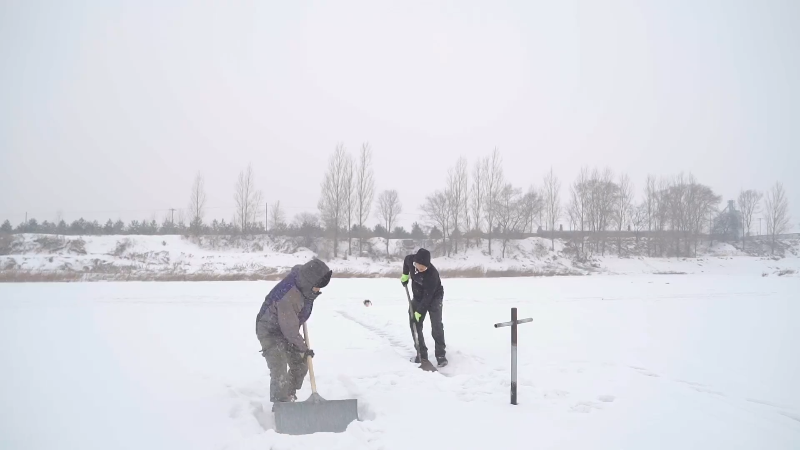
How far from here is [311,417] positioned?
4621 mm

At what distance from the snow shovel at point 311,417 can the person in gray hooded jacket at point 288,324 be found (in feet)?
1.59

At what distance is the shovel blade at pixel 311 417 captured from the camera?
4562 millimetres

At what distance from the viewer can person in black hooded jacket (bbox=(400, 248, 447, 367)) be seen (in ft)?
23.1

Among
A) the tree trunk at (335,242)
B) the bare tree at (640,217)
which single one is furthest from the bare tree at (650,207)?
the tree trunk at (335,242)

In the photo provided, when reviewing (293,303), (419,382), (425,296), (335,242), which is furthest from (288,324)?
(335,242)

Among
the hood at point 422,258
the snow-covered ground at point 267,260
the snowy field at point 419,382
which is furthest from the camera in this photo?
the snow-covered ground at point 267,260

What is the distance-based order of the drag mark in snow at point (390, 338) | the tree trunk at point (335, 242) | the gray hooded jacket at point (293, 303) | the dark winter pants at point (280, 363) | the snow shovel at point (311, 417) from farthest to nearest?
the tree trunk at point (335, 242) → the drag mark in snow at point (390, 338) → the dark winter pants at point (280, 363) → the gray hooded jacket at point (293, 303) → the snow shovel at point (311, 417)

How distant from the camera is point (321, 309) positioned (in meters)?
13.8

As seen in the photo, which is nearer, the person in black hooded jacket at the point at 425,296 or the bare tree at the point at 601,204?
the person in black hooded jacket at the point at 425,296

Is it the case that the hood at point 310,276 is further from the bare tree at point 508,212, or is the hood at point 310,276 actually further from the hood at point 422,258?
the bare tree at point 508,212

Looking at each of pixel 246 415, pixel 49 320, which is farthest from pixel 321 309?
pixel 246 415

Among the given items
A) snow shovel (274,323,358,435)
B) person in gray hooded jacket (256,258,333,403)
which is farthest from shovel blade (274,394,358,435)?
person in gray hooded jacket (256,258,333,403)

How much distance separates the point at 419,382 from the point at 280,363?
6.24 feet

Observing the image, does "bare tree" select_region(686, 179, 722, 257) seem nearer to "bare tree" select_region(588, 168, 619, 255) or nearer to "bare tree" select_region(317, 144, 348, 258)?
"bare tree" select_region(588, 168, 619, 255)
